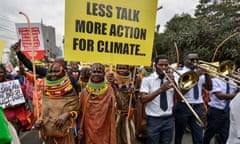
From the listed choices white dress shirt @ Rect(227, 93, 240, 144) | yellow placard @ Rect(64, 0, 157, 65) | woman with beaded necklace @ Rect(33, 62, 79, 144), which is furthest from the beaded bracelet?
white dress shirt @ Rect(227, 93, 240, 144)

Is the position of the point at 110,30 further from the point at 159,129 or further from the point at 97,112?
the point at 159,129

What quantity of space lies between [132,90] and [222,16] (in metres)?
17.5

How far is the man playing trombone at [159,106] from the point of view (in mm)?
3475

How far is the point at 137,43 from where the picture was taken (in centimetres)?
346

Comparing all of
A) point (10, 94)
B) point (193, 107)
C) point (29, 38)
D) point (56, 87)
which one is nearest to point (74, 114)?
point (56, 87)

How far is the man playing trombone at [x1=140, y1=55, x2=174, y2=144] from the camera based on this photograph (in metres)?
3.47

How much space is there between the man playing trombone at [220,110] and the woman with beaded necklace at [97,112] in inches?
72.2

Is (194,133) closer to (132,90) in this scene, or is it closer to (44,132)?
(132,90)

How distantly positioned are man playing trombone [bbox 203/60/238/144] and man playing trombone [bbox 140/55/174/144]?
1082 millimetres

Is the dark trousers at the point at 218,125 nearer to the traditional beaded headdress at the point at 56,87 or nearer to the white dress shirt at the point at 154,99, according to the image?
the white dress shirt at the point at 154,99

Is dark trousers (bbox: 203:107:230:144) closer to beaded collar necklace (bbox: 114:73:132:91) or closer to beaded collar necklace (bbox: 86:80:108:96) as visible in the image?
beaded collar necklace (bbox: 114:73:132:91)

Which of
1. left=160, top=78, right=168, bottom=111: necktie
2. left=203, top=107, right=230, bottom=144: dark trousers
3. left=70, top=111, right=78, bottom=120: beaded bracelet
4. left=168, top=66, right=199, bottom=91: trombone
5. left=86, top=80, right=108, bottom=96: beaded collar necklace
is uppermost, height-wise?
left=168, top=66, right=199, bottom=91: trombone

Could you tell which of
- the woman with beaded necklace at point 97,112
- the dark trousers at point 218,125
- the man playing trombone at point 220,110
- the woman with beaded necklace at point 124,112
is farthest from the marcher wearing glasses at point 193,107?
the woman with beaded necklace at point 97,112

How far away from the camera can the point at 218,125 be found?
4227 mm
